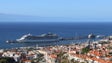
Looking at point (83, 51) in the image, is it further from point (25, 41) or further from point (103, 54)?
point (25, 41)

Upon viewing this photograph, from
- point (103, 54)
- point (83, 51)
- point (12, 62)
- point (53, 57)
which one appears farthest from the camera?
point (83, 51)

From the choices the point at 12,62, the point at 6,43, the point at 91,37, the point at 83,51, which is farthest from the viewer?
the point at 91,37

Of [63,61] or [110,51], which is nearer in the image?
[63,61]

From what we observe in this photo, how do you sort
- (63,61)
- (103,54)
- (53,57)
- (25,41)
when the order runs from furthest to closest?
(25,41)
(103,54)
(53,57)
(63,61)

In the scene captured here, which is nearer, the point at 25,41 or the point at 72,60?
the point at 72,60

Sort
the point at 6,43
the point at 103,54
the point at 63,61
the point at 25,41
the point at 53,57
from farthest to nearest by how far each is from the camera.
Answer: the point at 25,41 → the point at 6,43 → the point at 103,54 → the point at 53,57 → the point at 63,61

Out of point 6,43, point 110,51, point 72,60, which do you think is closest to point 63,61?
point 72,60

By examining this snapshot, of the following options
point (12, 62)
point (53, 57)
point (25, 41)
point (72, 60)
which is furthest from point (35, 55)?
point (25, 41)

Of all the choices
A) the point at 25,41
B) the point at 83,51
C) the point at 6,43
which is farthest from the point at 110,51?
the point at 25,41

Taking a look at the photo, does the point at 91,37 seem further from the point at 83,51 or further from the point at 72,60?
the point at 72,60
